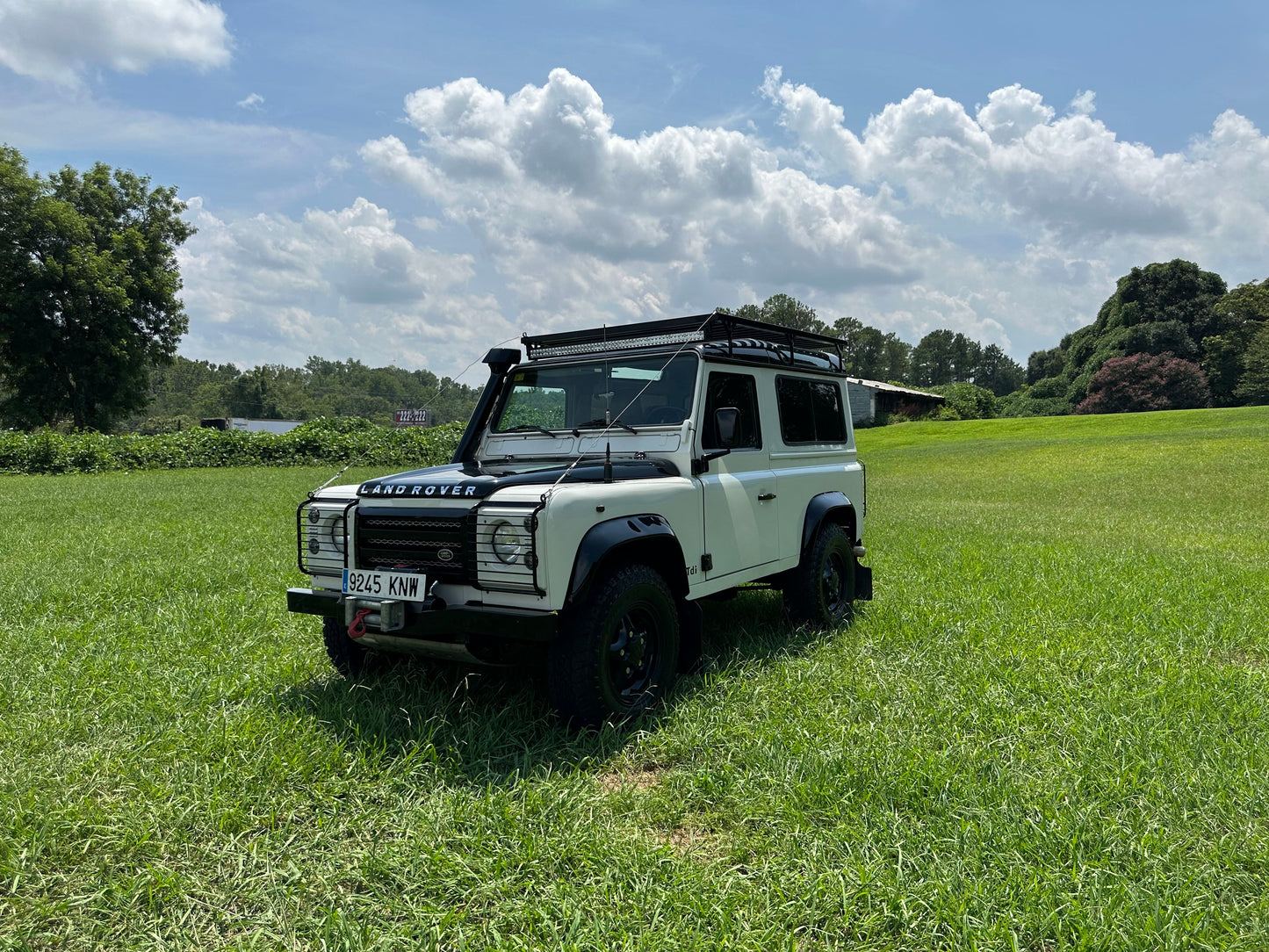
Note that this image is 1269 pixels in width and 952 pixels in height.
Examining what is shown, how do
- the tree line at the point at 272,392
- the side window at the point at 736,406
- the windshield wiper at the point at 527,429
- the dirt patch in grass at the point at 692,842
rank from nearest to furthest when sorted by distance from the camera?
the dirt patch in grass at the point at 692,842
the side window at the point at 736,406
the windshield wiper at the point at 527,429
the tree line at the point at 272,392

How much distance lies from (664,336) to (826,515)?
84.3 inches

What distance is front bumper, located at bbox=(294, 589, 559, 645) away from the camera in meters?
3.73

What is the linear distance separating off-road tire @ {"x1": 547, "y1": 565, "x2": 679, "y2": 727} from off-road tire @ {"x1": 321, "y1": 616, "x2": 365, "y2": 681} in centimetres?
163

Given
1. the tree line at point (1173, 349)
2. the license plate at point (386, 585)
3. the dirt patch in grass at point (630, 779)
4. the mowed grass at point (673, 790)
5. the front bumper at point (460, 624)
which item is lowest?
the dirt patch in grass at point (630, 779)

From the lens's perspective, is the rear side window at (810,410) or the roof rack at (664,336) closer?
the roof rack at (664,336)

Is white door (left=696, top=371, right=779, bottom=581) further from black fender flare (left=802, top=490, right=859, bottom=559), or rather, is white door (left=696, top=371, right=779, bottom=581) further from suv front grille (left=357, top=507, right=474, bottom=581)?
suv front grille (left=357, top=507, right=474, bottom=581)

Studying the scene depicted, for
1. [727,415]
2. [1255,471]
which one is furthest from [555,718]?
[1255,471]

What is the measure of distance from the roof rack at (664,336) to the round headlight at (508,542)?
1.99 m

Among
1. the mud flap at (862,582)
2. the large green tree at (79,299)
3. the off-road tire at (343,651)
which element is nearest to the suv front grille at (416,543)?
the off-road tire at (343,651)

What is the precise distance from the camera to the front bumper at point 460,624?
3730 millimetres

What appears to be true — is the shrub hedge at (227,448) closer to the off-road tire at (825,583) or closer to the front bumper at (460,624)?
the off-road tire at (825,583)

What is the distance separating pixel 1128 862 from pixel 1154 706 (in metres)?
1.89

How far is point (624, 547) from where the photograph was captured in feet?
14.0

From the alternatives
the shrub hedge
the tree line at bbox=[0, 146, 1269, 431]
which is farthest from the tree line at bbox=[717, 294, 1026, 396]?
the shrub hedge
